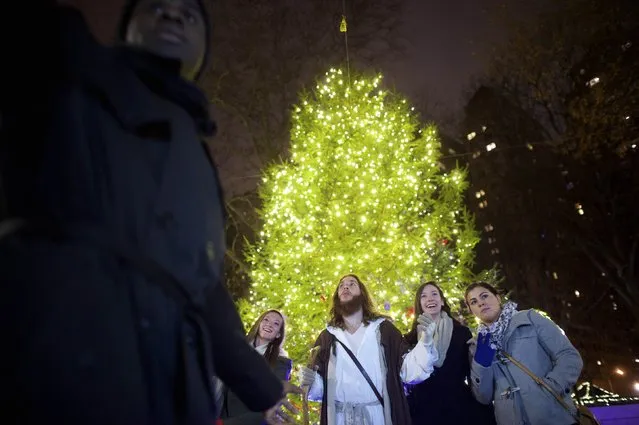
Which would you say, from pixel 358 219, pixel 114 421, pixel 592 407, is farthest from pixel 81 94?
pixel 358 219

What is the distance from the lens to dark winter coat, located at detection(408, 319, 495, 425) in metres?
3.47

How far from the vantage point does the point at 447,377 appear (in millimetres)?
3598

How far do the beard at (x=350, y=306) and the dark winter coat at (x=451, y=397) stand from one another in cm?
88

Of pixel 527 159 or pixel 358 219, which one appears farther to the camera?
pixel 527 159

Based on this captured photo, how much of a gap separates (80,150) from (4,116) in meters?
0.15

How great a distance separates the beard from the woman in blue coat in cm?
112

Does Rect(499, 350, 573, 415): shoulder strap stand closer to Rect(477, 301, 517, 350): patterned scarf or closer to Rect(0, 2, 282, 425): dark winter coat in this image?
Rect(477, 301, 517, 350): patterned scarf

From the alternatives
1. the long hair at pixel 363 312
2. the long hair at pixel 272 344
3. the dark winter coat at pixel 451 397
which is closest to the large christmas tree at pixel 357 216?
the long hair at pixel 272 344

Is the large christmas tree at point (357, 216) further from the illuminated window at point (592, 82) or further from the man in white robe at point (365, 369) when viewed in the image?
the illuminated window at point (592, 82)

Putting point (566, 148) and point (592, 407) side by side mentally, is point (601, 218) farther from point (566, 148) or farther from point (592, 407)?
point (592, 407)

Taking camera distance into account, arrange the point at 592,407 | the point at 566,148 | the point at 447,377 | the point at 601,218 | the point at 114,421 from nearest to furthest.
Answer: the point at 114,421 → the point at 447,377 → the point at 592,407 → the point at 566,148 → the point at 601,218

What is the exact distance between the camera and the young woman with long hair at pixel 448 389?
348 cm

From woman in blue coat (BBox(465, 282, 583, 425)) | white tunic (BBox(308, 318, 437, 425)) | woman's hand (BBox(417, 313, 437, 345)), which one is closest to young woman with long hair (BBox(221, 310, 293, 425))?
white tunic (BBox(308, 318, 437, 425))

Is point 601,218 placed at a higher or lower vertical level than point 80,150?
higher
